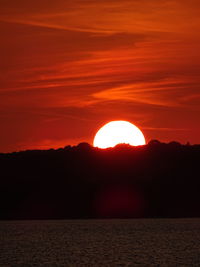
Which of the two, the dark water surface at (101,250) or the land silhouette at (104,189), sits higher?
the land silhouette at (104,189)

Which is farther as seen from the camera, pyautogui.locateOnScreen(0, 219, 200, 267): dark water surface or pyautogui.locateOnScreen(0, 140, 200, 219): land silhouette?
pyautogui.locateOnScreen(0, 140, 200, 219): land silhouette

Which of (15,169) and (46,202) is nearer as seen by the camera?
(46,202)

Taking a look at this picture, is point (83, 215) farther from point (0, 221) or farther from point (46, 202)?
point (0, 221)

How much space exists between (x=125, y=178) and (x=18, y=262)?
404ft

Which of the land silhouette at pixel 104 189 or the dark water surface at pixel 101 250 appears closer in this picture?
the dark water surface at pixel 101 250

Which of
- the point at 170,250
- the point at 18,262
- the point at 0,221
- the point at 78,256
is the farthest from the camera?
the point at 0,221

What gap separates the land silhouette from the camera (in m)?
176

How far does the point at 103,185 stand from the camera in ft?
613

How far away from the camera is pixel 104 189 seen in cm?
18362

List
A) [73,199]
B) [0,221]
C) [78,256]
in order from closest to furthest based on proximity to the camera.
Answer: [78,256] → [0,221] → [73,199]

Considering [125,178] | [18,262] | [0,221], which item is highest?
[125,178]

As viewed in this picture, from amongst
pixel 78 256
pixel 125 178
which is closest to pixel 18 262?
pixel 78 256

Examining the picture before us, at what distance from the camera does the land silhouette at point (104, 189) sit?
17575cm

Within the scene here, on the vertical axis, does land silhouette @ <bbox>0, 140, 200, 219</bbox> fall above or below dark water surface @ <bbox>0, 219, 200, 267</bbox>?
above
